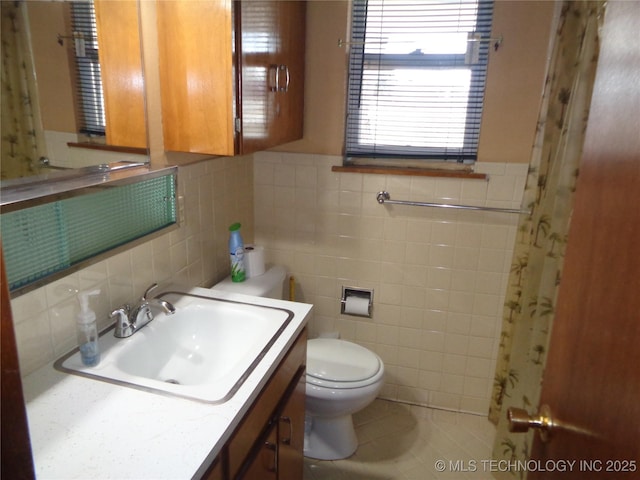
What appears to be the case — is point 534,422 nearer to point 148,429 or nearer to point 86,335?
point 148,429

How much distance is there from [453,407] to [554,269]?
1020 millimetres

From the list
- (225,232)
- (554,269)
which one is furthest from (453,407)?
(225,232)

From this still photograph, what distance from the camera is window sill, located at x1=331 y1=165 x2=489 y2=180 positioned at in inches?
81.6

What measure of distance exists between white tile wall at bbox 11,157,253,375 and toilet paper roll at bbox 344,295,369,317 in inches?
23.6

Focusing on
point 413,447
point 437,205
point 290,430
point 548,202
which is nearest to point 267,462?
point 290,430

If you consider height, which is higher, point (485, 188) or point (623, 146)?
point (623, 146)

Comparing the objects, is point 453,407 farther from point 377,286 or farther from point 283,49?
point 283,49

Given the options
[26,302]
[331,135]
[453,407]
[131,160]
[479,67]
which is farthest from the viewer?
[453,407]

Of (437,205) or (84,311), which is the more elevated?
(437,205)

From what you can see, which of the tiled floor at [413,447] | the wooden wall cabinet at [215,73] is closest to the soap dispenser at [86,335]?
the wooden wall cabinet at [215,73]

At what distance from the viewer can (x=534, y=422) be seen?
33.4 inches

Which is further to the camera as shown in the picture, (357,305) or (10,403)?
(357,305)

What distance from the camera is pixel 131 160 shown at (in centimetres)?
141

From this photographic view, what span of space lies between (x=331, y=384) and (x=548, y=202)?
3.71 feet
